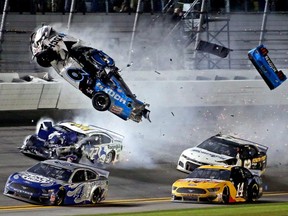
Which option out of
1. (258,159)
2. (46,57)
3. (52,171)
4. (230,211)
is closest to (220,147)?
(258,159)

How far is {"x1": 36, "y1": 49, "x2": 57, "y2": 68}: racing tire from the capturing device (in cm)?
2906

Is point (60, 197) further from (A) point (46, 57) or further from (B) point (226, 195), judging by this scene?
(A) point (46, 57)

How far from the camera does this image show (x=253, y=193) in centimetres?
2808

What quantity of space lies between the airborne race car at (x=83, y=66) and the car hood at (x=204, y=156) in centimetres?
332

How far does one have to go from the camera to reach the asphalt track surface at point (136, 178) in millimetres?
25156

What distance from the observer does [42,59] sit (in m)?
29.3

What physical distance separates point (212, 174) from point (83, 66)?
4673 millimetres

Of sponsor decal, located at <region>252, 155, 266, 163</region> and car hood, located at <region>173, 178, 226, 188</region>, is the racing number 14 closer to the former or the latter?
car hood, located at <region>173, 178, 226, 188</region>

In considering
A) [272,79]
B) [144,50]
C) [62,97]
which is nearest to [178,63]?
[144,50]

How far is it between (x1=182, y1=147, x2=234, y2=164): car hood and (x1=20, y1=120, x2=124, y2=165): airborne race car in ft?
7.09

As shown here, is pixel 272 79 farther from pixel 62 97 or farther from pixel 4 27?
pixel 4 27

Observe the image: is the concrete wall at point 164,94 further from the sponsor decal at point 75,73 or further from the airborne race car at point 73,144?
the sponsor decal at point 75,73

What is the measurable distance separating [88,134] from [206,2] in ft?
43.9

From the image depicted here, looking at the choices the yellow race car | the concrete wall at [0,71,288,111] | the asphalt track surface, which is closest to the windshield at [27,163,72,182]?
the asphalt track surface
